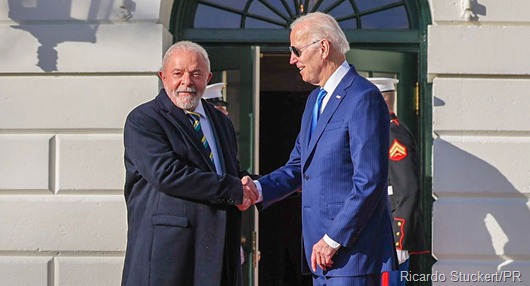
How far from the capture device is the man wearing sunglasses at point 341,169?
4020 millimetres

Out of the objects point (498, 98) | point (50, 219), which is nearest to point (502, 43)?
point (498, 98)

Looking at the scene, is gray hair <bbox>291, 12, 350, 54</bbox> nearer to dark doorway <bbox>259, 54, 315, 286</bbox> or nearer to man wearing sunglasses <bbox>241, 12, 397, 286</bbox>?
man wearing sunglasses <bbox>241, 12, 397, 286</bbox>

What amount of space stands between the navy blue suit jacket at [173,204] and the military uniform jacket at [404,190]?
1.84m

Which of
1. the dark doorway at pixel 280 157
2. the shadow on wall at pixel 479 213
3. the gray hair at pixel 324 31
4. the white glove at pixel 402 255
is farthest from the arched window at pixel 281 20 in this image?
the gray hair at pixel 324 31

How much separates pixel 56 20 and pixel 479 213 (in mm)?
3425

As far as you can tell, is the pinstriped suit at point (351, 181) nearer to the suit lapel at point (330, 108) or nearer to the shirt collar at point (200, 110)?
the suit lapel at point (330, 108)

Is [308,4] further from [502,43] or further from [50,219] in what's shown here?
[50,219]

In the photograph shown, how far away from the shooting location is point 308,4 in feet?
Result: 23.6

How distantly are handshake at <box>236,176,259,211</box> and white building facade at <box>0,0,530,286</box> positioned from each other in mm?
2058

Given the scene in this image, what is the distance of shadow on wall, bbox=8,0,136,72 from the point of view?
21.6 feet

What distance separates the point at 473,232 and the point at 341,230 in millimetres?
2775

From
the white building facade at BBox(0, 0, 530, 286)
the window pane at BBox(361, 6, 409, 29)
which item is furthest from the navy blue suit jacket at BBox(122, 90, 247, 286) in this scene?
the window pane at BBox(361, 6, 409, 29)

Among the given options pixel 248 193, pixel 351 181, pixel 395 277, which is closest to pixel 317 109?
pixel 351 181

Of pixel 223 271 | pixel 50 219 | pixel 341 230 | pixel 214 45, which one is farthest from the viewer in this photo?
pixel 214 45
